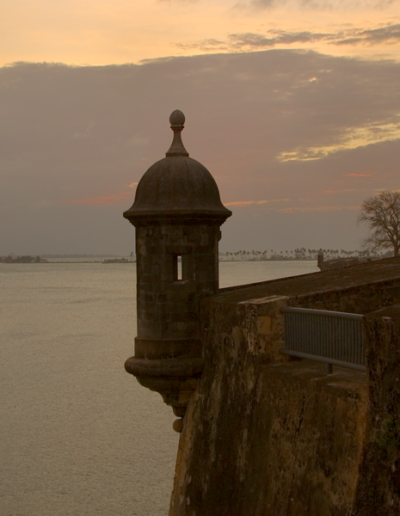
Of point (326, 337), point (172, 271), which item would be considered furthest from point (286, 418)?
point (172, 271)

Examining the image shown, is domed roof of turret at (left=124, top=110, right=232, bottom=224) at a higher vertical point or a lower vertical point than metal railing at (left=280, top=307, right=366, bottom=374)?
higher

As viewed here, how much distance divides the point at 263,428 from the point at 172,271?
10.5 feet

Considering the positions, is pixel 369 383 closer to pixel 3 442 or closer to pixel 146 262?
pixel 146 262

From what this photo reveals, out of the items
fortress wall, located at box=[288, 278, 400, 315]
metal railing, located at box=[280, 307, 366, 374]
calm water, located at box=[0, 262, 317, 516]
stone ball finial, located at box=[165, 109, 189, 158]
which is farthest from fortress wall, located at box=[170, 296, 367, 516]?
calm water, located at box=[0, 262, 317, 516]

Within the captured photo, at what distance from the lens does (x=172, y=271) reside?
10.2 meters

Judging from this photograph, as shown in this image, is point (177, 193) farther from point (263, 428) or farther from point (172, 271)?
point (263, 428)

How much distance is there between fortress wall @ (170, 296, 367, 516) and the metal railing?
0.18m

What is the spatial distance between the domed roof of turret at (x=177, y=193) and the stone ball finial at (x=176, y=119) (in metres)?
0.56

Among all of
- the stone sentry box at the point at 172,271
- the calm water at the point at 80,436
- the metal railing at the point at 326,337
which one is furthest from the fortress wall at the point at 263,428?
the calm water at the point at 80,436

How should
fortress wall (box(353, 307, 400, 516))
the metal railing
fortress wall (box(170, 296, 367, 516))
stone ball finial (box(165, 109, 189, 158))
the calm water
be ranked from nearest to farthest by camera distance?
fortress wall (box(353, 307, 400, 516)) < fortress wall (box(170, 296, 367, 516)) < the metal railing < stone ball finial (box(165, 109, 189, 158)) < the calm water

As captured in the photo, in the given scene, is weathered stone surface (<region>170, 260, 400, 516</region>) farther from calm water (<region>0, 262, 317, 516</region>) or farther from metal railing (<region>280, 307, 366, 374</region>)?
calm water (<region>0, 262, 317, 516</region>)

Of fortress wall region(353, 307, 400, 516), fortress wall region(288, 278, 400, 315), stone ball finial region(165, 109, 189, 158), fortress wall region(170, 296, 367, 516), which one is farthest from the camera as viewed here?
stone ball finial region(165, 109, 189, 158)

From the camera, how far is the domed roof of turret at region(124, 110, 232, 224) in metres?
10.0

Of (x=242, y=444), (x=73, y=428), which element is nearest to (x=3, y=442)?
(x=73, y=428)
